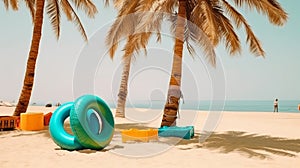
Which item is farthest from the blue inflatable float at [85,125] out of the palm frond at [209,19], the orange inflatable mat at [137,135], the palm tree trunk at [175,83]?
the palm frond at [209,19]

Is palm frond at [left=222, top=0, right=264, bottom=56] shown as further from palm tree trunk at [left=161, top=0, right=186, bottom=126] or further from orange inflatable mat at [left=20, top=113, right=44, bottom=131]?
orange inflatable mat at [left=20, top=113, right=44, bottom=131]

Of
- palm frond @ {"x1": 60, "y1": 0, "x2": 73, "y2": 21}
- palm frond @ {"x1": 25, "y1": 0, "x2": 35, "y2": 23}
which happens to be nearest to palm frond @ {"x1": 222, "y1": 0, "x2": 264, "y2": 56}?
palm frond @ {"x1": 60, "y1": 0, "x2": 73, "y2": 21}

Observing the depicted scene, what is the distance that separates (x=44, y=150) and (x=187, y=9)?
7.85 meters

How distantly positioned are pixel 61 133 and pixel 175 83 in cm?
488

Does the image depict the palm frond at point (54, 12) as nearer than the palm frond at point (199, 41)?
No

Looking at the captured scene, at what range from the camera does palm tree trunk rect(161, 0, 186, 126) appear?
1155cm

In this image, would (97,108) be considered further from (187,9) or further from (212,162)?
A: (187,9)

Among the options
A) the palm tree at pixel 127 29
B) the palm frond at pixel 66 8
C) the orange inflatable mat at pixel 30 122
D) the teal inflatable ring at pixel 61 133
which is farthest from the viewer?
the palm frond at pixel 66 8

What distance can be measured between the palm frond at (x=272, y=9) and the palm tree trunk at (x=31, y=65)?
371 inches

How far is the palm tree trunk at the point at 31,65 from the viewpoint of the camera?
14030mm

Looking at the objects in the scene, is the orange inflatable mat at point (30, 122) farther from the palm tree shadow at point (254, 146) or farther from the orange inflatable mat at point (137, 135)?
the palm tree shadow at point (254, 146)

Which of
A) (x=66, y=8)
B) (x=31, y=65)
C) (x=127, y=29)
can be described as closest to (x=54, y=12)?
(x=66, y=8)

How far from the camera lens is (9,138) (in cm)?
1034

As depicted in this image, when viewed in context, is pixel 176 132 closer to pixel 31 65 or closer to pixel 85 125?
pixel 85 125
